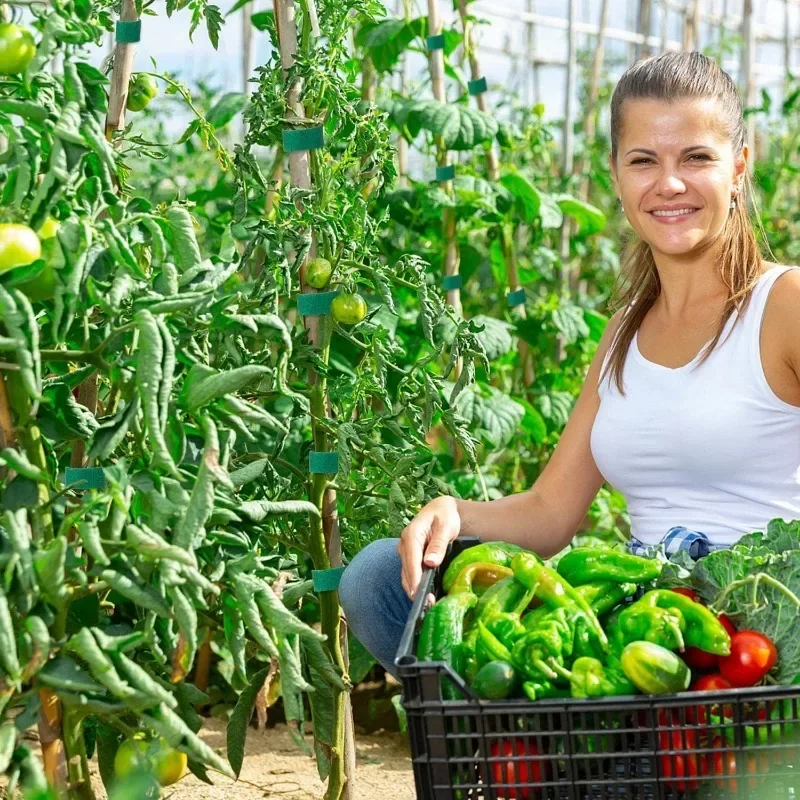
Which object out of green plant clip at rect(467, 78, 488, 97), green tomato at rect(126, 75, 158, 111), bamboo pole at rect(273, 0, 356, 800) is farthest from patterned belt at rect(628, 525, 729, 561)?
green plant clip at rect(467, 78, 488, 97)

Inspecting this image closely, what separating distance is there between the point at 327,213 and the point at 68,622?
29.5 inches

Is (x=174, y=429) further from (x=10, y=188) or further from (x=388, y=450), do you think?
(x=388, y=450)

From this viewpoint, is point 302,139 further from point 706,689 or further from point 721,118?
point 706,689

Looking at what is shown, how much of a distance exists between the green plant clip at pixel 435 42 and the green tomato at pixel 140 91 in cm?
113

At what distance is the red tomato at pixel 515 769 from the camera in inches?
47.8

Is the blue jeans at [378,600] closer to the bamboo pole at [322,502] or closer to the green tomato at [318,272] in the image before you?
the bamboo pole at [322,502]

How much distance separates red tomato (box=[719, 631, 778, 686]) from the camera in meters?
1.26

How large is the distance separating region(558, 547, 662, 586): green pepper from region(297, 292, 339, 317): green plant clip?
23.3 inches

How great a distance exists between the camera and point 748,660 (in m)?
1.27

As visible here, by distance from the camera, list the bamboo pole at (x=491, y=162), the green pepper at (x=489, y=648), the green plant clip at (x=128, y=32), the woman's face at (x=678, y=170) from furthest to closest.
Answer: the bamboo pole at (x=491, y=162) → the woman's face at (x=678, y=170) → the green plant clip at (x=128, y=32) → the green pepper at (x=489, y=648)

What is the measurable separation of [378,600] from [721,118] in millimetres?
896

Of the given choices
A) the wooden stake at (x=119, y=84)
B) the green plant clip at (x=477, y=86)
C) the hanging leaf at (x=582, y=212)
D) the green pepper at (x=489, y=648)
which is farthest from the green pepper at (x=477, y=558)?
the hanging leaf at (x=582, y=212)

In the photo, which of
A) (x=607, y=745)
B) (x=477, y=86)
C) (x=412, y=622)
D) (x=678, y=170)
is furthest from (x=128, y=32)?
(x=477, y=86)

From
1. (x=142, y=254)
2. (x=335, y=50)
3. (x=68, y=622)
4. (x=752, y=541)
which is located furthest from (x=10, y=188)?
(x=752, y=541)
